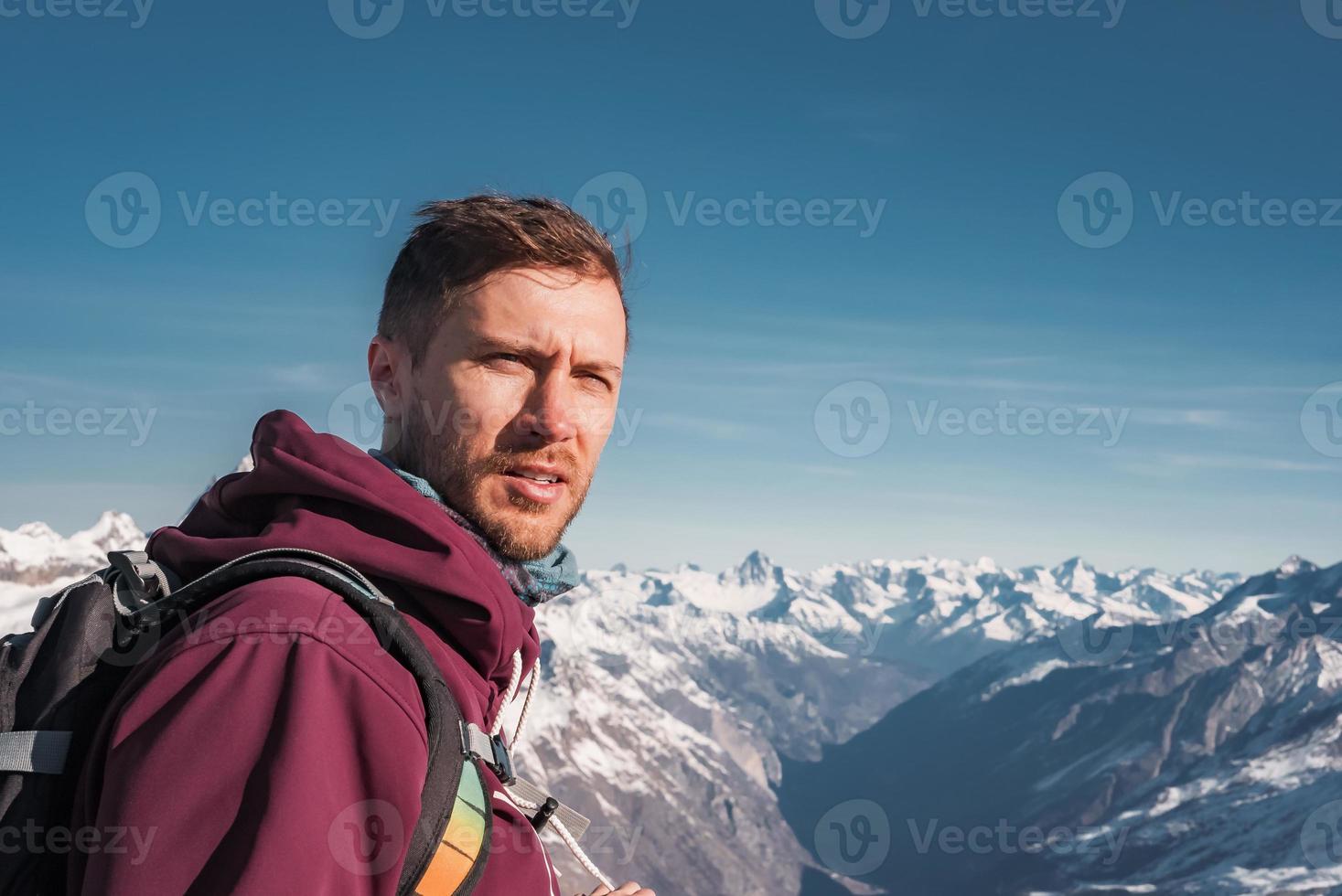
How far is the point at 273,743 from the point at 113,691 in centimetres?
83

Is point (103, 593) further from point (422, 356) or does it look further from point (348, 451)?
point (422, 356)

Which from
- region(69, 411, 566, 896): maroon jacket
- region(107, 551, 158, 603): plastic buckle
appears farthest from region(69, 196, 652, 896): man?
region(107, 551, 158, 603): plastic buckle

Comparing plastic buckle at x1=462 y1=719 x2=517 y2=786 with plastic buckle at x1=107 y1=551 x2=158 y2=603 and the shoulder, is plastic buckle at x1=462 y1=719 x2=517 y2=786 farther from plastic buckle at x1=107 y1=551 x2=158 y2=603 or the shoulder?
plastic buckle at x1=107 y1=551 x2=158 y2=603

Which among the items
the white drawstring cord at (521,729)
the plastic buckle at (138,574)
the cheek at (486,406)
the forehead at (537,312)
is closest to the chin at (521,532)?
the cheek at (486,406)

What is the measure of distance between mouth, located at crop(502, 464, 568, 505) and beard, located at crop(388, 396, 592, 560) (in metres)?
0.02

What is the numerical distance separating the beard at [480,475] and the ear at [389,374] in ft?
0.41

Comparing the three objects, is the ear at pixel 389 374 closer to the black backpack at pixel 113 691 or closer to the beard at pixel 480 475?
the beard at pixel 480 475

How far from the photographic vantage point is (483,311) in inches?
155

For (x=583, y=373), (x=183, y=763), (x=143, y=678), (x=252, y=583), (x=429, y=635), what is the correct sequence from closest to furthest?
1. (x=183, y=763)
2. (x=143, y=678)
3. (x=252, y=583)
4. (x=429, y=635)
5. (x=583, y=373)

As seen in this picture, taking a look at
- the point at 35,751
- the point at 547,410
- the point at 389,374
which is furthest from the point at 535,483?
the point at 35,751

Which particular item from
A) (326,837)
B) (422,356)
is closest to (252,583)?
(326,837)

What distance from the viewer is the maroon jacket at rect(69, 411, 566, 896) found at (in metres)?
2.42

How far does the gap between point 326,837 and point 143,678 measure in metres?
0.73

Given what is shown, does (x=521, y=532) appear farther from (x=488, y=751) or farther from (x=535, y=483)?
(x=488, y=751)
